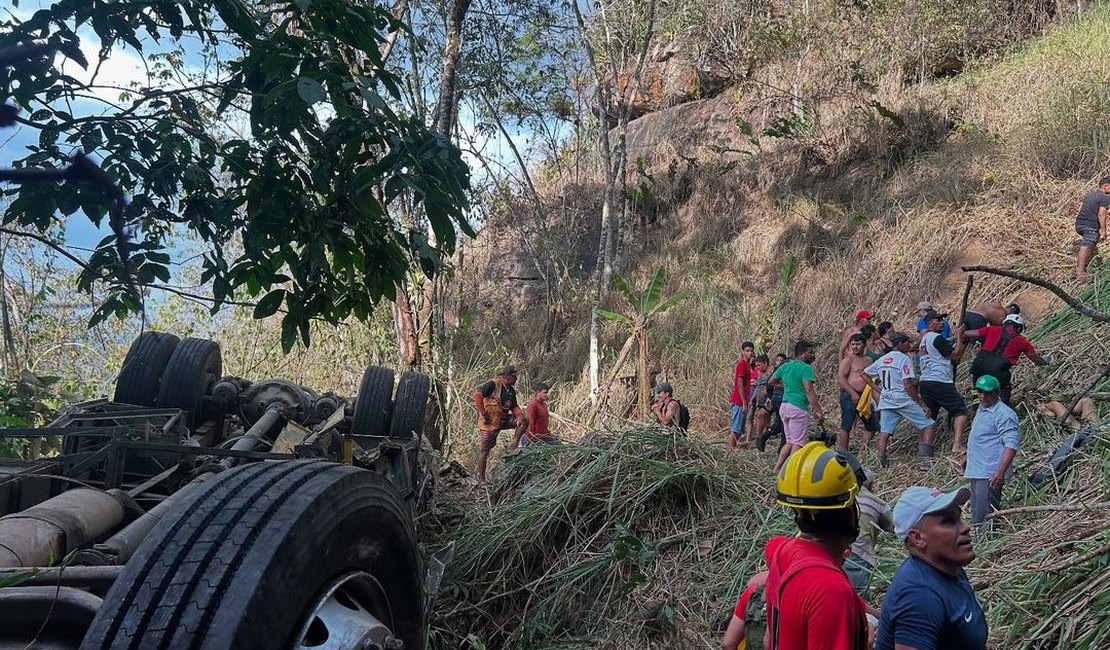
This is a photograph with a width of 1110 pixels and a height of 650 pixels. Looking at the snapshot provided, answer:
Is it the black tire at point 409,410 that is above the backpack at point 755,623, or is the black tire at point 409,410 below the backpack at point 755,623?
above

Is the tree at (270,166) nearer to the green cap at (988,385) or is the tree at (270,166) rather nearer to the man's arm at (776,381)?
the green cap at (988,385)

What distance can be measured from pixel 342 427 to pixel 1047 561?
483 cm

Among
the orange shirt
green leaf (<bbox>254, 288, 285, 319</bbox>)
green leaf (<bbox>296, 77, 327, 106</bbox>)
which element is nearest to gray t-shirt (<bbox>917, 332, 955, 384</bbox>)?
the orange shirt

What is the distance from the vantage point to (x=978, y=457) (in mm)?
6734

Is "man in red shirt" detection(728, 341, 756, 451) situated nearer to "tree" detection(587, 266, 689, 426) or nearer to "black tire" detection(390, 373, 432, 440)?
"tree" detection(587, 266, 689, 426)

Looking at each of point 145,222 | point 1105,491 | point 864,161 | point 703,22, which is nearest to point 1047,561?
point 1105,491

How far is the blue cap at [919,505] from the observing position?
2809 millimetres

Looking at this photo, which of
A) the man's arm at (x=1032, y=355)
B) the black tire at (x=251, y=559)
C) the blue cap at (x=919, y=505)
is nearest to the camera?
the black tire at (x=251, y=559)

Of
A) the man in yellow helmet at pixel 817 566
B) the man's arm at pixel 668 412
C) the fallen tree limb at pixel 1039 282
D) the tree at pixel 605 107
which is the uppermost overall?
the tree at pixel 605 107

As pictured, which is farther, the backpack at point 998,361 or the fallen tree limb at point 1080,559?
the backpack at point 998,361

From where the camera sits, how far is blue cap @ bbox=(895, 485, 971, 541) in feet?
9.21

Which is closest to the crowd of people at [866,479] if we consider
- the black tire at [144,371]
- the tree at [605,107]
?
the black tire at [144,371]

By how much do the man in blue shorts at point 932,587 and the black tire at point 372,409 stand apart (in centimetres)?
516

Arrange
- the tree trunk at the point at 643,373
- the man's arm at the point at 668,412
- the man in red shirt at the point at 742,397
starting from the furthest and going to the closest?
the tree trunk at the point at 643,373 → the man in red shirt at the point at 742,397 → the man's arm at the point at 668,412
